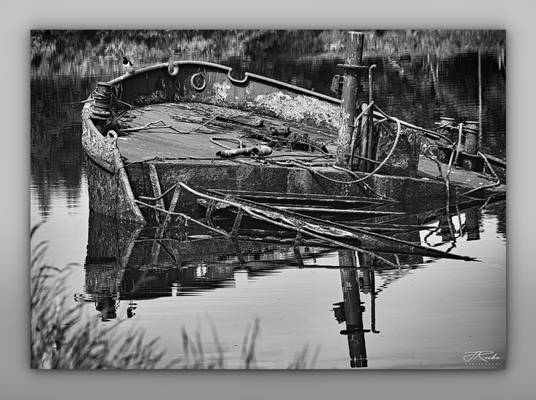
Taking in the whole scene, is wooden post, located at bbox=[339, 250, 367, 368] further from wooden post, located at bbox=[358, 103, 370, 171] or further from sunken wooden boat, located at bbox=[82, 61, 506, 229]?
wooden post, located at bbox=[358, 103, 370, 171]

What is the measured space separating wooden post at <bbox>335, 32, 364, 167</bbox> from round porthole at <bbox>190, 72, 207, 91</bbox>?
54 cm

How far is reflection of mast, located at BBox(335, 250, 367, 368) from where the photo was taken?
3273 mm

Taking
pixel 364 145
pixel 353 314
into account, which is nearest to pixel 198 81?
pixel 364 145

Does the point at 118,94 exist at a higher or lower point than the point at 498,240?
higher

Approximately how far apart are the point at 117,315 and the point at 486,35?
1745 millimetres

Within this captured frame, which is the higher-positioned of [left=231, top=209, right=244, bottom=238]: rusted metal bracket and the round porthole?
the round porthole

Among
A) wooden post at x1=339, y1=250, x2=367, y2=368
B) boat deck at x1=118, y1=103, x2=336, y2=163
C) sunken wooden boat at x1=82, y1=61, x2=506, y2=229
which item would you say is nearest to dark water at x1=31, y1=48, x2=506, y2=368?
wooden post at x1=339, y1=250, x2=367, y2=368

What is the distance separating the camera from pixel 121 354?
326cm

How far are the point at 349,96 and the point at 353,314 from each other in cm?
84

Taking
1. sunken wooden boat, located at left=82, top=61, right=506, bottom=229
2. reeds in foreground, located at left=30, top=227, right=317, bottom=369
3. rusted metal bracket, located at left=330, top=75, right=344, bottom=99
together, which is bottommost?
reeds in foreground, located at left=30, top=227, right=317, bottom=369

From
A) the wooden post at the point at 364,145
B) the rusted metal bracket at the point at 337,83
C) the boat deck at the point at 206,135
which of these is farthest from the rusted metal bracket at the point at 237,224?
the rusted metal bracket at the point at 337,83

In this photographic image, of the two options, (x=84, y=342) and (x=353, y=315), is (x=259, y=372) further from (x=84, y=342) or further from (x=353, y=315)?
(x=84, y=342)
